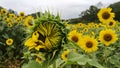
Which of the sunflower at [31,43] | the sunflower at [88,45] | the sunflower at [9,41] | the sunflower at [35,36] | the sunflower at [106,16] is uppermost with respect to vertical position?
the sunflower at [35,36]

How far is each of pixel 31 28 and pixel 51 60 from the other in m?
0.18

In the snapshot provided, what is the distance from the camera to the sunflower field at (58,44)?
6.14ft

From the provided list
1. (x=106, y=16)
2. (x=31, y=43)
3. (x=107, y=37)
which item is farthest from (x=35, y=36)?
(x=106, y=16)

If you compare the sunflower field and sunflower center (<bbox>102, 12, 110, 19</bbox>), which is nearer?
the sunflower field

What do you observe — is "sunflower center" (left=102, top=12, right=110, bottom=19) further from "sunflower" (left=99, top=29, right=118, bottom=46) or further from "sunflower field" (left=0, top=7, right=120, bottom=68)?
"sunflower" (left=99, top=29, right=118, bottom=46)

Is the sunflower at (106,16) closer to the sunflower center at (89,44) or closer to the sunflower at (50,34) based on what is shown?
the sunflower center at (89,44)

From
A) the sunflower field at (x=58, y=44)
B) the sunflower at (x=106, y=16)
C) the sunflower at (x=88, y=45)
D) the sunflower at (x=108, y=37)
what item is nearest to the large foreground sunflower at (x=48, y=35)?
the sunflower field at (x=58, y=44)

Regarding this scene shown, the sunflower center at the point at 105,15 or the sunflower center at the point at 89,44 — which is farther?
the sunflower center at the point at 105,15

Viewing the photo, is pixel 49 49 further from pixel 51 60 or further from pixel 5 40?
pixel 5 40

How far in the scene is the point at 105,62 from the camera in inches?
151

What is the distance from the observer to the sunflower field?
1.87 meters

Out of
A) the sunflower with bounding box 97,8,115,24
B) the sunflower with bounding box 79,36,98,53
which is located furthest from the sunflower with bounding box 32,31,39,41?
the sunflower with bounding box 97,8,115,24

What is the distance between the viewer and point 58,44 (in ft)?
6.12

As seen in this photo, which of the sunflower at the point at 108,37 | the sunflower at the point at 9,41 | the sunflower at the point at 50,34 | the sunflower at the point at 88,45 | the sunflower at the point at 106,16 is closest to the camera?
the sunflower at the point at 50,34
